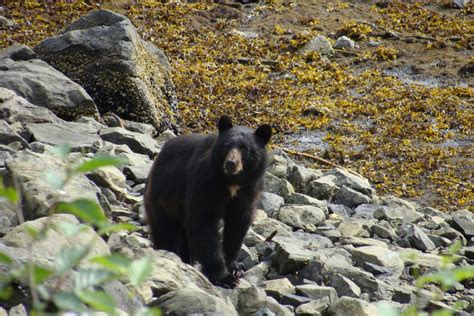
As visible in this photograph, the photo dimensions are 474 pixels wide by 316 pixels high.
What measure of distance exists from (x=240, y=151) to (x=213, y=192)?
1.16 feet

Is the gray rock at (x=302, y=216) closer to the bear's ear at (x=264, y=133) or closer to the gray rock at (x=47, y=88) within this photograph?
the bear's ear at (x=264, y=133)

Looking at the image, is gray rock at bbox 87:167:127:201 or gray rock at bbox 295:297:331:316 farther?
gray rock at bbox 87:167:127:201

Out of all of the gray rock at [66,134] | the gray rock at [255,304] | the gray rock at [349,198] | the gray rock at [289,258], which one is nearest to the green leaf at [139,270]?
the gray rock at [255,304]

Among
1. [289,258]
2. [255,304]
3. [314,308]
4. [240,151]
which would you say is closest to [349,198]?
[289,258]

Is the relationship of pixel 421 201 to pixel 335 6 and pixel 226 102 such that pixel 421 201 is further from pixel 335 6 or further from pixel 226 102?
pixel 335 6

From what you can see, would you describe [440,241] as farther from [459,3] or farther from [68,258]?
[459,3]

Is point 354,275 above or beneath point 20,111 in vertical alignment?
beneath

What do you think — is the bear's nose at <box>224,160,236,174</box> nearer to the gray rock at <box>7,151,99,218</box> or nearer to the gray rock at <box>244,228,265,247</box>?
the gray rock at <box>7,151,99,218</box>

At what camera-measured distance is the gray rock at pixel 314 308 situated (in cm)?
585

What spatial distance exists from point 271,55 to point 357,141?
4.71 m

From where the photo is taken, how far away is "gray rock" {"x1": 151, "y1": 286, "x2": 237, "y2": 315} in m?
4.32

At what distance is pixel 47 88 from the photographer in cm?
1079

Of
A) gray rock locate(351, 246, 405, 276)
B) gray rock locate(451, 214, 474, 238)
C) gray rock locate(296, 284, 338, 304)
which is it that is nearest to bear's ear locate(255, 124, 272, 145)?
gray rock locate(296, 284, 338, 304)

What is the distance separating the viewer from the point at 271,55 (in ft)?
61.0
